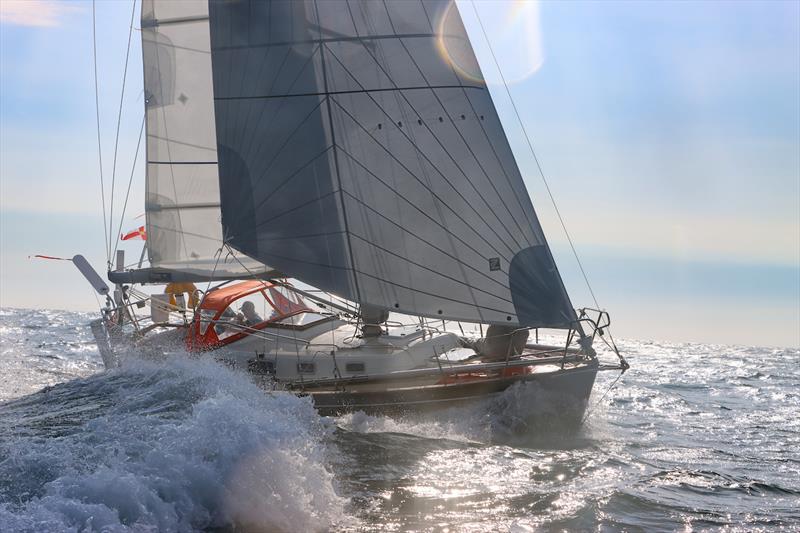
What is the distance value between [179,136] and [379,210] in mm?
6642

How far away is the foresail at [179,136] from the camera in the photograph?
55.1ft

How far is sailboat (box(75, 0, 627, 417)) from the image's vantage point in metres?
11.7

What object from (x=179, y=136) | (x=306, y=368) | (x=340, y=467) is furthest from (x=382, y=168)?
(x=179, y=136)

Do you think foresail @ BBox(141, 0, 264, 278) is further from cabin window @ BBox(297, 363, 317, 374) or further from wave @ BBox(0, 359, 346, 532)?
wave @ BBox(0, 359, 346, 532)

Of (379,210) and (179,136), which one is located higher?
(179,136)

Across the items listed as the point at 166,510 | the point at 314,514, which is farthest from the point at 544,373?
the point at 166,510

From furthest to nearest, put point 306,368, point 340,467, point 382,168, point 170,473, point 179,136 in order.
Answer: point 179,136
point 382,168
point 306,368
point 340,467
point 170,473

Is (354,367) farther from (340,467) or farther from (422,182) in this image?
(340,467)

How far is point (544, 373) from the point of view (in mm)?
11023

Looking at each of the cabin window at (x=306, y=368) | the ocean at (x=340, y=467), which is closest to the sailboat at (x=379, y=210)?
the cabin window at (x=306, y=368)

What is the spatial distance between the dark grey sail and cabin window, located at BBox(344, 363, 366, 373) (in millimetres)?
980

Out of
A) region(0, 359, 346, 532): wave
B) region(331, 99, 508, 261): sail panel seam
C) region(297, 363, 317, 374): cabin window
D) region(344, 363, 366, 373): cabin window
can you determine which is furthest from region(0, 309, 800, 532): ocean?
region(331, 99, 508, 261): sail panel seam

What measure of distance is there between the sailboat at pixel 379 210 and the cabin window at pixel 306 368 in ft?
0.06

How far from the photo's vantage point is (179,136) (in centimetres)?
1695
